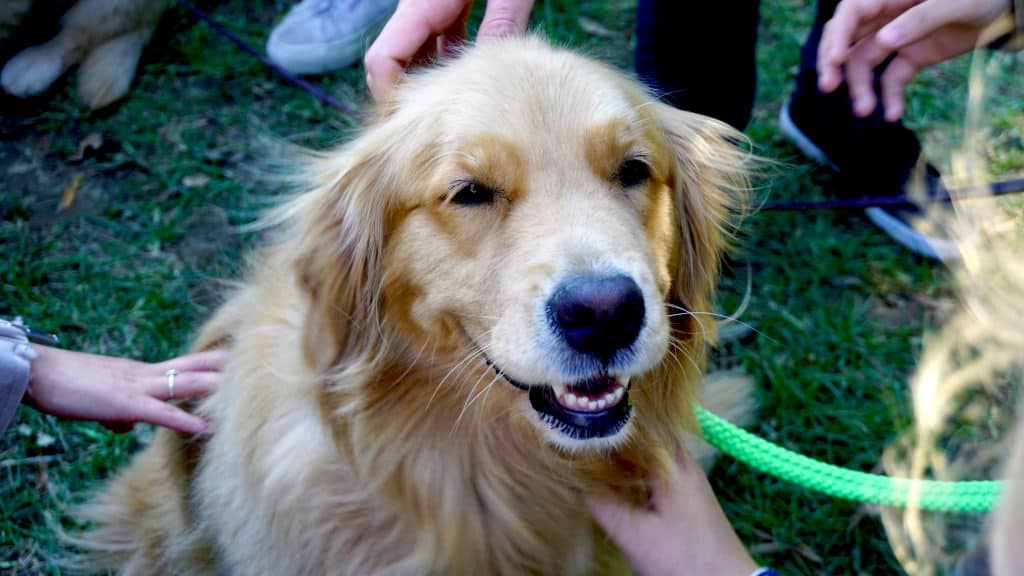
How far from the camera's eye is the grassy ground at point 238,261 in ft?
11.1

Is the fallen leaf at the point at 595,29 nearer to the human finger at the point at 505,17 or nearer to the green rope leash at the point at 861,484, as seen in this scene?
the human finger at the point at 505,17

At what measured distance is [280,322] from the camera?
2514 mm

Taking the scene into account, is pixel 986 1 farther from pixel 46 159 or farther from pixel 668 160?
pixel 46 159

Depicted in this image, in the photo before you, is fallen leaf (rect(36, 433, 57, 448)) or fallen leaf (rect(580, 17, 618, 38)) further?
fallen leaf (rect(580, 17, 618, 38))

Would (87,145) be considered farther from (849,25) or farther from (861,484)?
(861,484)

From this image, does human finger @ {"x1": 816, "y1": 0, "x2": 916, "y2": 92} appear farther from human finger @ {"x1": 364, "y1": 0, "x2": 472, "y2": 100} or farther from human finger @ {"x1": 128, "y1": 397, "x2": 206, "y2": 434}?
human finger @ {"x1": 128, "y1": 397, "x2": 206, "y2": 434}

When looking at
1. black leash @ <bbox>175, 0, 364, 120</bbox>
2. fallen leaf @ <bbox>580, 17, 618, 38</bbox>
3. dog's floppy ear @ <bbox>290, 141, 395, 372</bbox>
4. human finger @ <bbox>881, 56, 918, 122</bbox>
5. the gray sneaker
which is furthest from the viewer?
fallen leaf @ <bbox>580, 17, 618, 38</bbox>

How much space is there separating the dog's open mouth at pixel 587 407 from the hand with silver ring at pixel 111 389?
1188 millimetres

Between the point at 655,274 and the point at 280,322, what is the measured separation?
110cm

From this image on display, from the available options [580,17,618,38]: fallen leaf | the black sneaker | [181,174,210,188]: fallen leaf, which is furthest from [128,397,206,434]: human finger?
[580,17,618,38]: fallen leaf

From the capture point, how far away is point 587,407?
2.14 metres

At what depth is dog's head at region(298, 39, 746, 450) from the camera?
1.98 m

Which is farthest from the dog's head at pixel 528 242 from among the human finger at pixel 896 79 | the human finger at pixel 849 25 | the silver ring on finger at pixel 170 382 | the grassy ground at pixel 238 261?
the grassy ground at pixel 238 261

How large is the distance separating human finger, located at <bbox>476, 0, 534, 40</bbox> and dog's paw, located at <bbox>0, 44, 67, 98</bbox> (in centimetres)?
316
